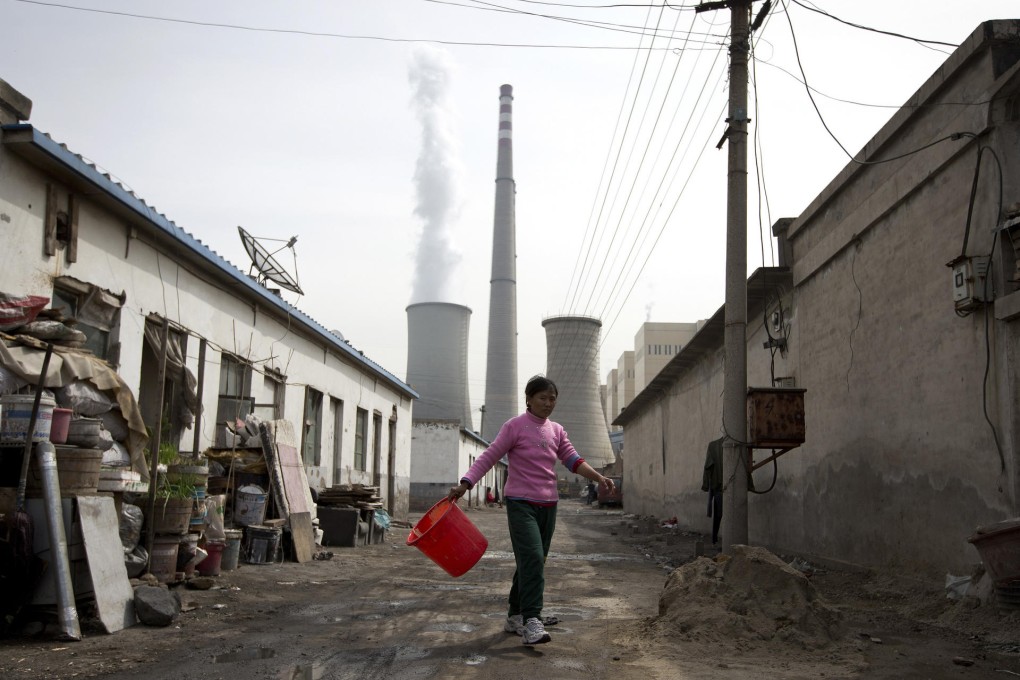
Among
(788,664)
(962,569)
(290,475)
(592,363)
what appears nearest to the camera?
(788,664)

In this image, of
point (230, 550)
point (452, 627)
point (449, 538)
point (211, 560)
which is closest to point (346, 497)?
point (230, 550)

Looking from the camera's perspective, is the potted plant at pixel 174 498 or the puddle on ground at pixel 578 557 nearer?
the potted plant at pixel 174 498

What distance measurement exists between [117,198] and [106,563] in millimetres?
3895

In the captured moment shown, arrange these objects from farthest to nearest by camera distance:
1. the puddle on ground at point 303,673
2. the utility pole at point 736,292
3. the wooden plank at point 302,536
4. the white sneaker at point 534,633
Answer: the wooden plank at point 302,536 < the utility pole at point 736,292 < the white sneaker at point 534,633 < the puddle on ground at point 303,673

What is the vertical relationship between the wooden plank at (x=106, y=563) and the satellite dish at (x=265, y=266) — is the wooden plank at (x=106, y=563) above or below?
below

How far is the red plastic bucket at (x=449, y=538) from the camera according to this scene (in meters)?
5.16

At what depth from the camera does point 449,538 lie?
524 centimetres

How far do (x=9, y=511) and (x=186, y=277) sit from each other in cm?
531

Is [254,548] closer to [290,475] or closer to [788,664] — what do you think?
[290,475]

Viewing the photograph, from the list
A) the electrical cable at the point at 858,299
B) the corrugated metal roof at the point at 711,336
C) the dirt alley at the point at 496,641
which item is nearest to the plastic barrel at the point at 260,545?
the dirt alley at the point at 496,641

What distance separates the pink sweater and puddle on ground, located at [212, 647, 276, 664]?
5.15ft

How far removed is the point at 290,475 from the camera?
1105 cm

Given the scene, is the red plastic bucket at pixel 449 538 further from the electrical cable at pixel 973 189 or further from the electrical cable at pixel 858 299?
the electrical cable at pixel 858 299

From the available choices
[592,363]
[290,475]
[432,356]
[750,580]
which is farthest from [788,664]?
[592,363]
